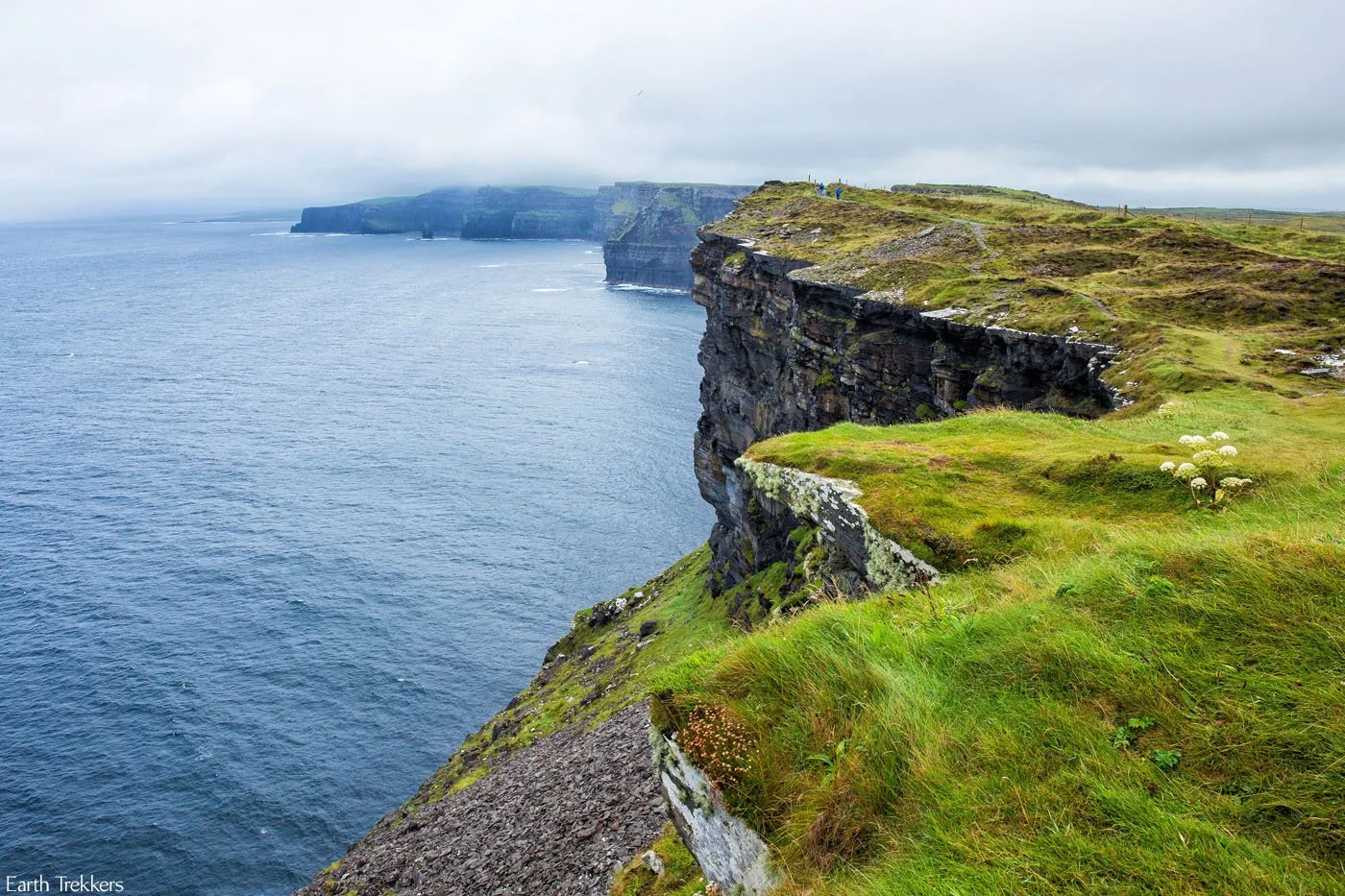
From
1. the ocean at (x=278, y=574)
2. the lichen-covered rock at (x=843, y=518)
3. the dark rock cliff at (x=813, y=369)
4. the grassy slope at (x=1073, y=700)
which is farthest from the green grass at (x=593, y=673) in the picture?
the grassy slope at (x=1073, y=700)

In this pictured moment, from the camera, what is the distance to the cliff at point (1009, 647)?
7520 mm

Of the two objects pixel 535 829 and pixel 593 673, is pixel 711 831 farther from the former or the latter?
pixel 593 673

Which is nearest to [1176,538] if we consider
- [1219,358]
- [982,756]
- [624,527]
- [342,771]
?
[982,756]

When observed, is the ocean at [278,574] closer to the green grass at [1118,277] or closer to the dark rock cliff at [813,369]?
the dark rock cliff at [813,369]

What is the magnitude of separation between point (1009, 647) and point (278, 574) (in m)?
68.7

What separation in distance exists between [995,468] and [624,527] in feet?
204

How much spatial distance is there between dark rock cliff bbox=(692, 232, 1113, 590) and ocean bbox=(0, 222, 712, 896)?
20.1m

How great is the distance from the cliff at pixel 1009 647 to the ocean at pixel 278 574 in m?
11.5

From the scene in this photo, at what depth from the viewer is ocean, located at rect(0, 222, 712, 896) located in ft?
147

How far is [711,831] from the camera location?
33.9 ft

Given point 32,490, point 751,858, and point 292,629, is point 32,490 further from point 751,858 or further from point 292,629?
point 751,858

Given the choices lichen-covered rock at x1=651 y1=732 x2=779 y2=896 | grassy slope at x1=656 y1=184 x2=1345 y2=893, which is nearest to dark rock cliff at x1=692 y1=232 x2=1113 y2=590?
grassy slope at x1=656 y1=184 x2=1345 y2=893

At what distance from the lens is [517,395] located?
4678 inches

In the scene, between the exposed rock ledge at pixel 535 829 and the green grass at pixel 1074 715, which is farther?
the exposed rock ledge at pixel 535 829
